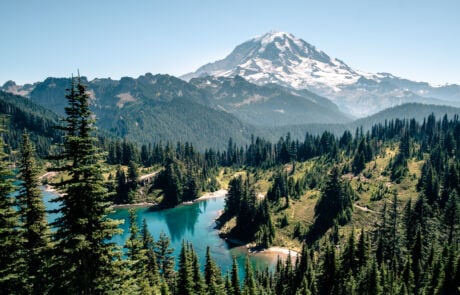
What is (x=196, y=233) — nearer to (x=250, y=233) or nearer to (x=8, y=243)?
(x=250, y=233)

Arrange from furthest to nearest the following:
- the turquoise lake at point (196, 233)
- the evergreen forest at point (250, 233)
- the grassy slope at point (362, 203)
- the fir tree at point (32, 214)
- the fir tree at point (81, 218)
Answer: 1. the grassy slope at point (362, 203)
2. the turquoise lake at point (196, 233)
3. the fir tree at point (32, 214)
4. the evergreen forest at point (250, 233)
5. the fir tree at point (81, 218)

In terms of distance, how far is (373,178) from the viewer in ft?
595

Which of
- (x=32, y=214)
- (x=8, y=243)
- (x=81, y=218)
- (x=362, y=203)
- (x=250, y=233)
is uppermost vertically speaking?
(x=81, y=218)

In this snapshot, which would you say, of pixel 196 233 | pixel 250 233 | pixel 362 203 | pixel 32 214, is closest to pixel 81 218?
pixel 32 214

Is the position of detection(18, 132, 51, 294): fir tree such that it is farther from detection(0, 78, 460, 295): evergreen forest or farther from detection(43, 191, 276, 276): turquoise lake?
detection(43, 191, 276, 276): turquoise lake

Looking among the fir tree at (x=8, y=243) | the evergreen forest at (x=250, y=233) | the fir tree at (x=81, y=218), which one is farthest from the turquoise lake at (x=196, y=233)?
the fir tree at (x=81, y=218)

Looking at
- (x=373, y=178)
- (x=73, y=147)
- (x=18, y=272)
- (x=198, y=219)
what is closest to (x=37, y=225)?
(x=18, y=272)

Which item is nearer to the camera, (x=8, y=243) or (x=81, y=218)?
(x=81, y=218)

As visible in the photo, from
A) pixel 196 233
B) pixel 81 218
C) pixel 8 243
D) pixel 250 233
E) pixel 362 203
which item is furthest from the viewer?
pixel 196 233

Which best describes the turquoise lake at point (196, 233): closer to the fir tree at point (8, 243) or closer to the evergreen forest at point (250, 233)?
the evergreen forest at point (250, 233)

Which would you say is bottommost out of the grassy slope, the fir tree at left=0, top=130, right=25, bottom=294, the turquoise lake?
the turquoise lake

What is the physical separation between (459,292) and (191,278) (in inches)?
1886

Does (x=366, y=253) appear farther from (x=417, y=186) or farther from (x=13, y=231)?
(x=417, y=186)

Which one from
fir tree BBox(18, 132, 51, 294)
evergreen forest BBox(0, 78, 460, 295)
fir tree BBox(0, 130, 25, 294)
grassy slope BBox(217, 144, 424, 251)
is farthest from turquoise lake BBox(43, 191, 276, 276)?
fir tree BBox(0, 130, 25, 294)
